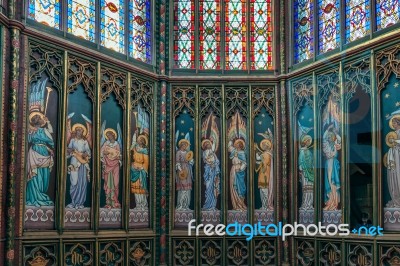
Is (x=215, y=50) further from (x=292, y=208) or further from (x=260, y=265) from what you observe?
(x=260, y=265)

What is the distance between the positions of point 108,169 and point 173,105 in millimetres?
3138

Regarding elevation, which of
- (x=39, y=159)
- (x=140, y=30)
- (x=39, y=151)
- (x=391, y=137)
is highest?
(x=140, y=30)

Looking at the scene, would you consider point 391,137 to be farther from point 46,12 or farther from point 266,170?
point 46,12

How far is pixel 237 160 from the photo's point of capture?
17625 mm

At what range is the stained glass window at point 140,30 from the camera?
680 inches

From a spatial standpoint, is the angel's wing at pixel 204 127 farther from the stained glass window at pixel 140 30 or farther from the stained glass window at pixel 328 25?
the stained glass window at pixel 328 25

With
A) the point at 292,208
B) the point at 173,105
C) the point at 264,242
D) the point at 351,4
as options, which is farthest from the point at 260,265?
the point at 351,4

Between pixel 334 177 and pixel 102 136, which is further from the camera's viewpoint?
pixel 334 177

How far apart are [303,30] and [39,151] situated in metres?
8.40

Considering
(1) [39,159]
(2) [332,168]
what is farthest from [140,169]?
(2) [332,168]

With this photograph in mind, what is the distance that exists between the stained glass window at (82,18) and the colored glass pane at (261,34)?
5022 mm

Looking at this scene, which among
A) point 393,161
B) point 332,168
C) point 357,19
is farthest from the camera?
point 332,168

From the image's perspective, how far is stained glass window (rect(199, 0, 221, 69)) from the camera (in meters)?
18.4

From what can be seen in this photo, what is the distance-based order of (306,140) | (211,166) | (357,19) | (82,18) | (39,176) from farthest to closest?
(211,166) → (306,140) → (357,19) → (82,18) → (39,176)
